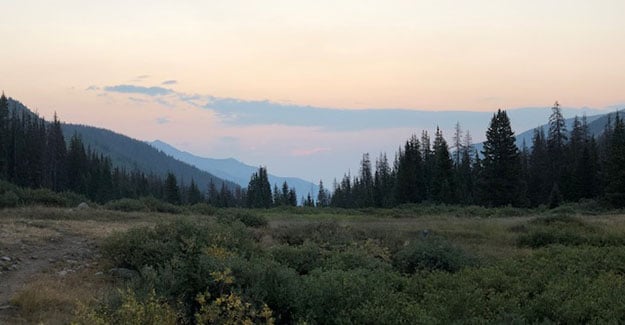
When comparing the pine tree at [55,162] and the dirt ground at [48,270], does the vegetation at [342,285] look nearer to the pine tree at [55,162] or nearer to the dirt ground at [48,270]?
the dirt ground at [48,270]

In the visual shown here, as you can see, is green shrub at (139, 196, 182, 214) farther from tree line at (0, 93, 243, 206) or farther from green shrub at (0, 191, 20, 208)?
tree line at (0, 93, 243, 206)

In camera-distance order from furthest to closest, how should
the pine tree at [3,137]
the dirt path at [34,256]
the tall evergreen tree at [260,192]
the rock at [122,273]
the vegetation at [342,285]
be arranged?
the tall evergreen tree at [260,192], the pine tree at [3,137], the rock at [122,273], the dirt path at [34,256], the vegetation at [342,285]

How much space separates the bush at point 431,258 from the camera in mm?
10646

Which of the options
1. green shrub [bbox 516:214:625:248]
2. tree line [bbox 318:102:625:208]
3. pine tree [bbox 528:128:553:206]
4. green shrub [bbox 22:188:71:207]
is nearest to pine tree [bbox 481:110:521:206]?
tree line [bbox 318:102:625:208]

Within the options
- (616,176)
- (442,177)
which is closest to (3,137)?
(442,177)

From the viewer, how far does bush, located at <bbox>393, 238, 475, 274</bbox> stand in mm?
10646

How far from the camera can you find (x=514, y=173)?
4994 cm

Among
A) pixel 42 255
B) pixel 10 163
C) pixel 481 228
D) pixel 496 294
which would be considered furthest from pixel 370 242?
pixel 10 163

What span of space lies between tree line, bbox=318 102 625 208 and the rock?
40.1m

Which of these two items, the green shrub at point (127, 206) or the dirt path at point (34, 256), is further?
the green shrub at point (127, 206)

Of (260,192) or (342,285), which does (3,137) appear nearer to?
(260,192)

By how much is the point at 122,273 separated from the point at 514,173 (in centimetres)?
4701

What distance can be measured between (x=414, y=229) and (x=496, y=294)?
13.4 meters

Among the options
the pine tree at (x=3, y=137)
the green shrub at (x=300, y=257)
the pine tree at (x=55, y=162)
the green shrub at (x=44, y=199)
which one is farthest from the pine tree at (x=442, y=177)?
the pine tree at (x=55, y=162)
